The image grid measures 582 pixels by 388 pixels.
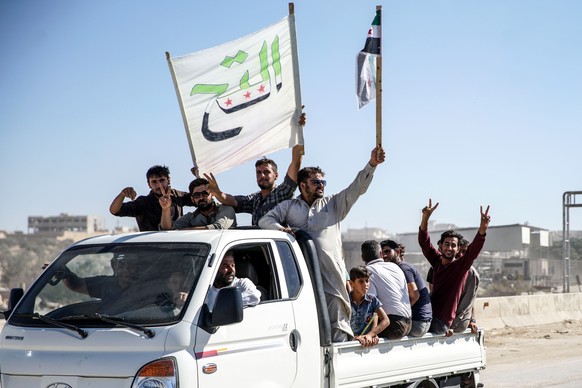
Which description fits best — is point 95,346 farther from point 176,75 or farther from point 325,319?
point 176,75

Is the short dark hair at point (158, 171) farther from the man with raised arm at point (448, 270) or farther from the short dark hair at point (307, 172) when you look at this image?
the man with raised arm at point (448, 270)

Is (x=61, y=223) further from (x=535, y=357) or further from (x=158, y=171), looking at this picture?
(x=158, y=171)

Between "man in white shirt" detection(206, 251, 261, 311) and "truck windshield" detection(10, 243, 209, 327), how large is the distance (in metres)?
0.21

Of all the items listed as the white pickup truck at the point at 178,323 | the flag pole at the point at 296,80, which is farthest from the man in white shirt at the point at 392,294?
the flag pole at the point at 296,80

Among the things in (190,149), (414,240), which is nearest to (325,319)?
(190,149)

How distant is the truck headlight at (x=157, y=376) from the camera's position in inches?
A: 232

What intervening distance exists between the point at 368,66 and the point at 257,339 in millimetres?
3813

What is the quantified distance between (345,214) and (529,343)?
12422 mm

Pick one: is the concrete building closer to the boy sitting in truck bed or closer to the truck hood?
the boy sitting in truck bed

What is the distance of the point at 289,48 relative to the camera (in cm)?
961

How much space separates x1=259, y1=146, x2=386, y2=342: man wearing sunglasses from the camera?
25.5 ft

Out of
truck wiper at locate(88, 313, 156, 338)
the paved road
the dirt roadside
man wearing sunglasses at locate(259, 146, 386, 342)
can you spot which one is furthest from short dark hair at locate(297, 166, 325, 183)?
the dirt roadside

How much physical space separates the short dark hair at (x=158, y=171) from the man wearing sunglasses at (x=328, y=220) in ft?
4.39

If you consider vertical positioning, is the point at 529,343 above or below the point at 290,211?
below
